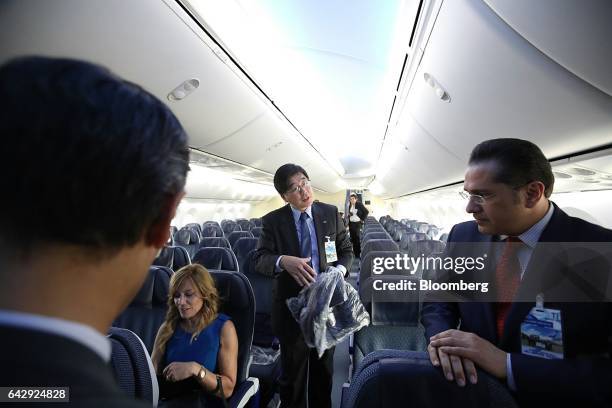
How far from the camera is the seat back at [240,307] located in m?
2.21

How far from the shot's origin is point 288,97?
5051 millimetres

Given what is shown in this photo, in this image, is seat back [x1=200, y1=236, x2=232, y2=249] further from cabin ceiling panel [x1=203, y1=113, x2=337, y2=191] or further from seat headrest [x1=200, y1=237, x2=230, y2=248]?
cabin ceiling panel [x1=203, y1=113, x2=337, y2=191]

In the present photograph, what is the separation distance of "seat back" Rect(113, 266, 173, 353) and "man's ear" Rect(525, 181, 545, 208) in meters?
2.63

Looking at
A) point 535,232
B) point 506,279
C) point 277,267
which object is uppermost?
point 535,232

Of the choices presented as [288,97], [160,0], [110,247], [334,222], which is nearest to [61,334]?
[110,247]

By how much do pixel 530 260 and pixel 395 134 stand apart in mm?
4899

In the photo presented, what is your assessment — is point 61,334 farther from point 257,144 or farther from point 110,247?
point 257,144

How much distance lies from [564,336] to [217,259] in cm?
348

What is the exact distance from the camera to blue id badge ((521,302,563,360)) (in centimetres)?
110

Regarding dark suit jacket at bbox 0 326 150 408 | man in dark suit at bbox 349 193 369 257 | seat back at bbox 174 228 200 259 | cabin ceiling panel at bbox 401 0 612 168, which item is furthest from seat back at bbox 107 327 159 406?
man in dark suit at bbox 349 193 369 257

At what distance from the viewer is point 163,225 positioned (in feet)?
1.87

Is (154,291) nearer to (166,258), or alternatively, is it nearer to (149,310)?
(149,310)

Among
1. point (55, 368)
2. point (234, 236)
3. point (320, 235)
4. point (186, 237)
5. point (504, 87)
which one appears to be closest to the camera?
point (55, 368)

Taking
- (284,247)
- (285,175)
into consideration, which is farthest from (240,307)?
(285,175)
